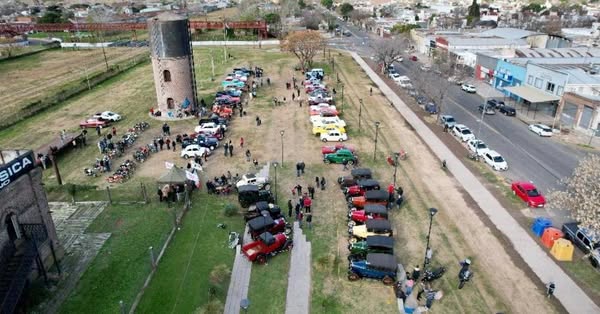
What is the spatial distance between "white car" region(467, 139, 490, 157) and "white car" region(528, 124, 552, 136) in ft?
Result: 25.1

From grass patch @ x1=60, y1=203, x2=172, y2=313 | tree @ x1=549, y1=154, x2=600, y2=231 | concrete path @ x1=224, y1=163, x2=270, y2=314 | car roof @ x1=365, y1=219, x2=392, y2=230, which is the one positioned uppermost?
tree @ x1=549, y1=154, x2=600, y2=231

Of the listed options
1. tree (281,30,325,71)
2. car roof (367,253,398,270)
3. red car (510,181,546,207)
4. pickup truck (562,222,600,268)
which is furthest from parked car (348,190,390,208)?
tree (281,30,325,71)

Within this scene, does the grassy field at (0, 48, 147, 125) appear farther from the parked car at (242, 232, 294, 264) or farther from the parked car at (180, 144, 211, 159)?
the parked car at (242, 232, 294, 264)

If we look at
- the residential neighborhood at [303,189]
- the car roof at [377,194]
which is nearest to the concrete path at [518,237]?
the residential neighborhood at [303,189]

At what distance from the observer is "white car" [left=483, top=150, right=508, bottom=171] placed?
105 ft

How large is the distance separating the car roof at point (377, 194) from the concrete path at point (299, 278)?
16.6ft

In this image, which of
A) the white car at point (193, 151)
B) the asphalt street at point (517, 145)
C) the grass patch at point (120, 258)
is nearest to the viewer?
the grass patch at point (120, 258)

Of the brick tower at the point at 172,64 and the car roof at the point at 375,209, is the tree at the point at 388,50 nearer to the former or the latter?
the brick tower at the point at 172,64

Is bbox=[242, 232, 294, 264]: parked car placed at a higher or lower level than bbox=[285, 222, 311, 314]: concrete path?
higher

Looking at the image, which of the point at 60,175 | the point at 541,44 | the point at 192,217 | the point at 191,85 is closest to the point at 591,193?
the point at 192,217

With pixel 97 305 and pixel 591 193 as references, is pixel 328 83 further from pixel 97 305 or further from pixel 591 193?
pixel 97 305

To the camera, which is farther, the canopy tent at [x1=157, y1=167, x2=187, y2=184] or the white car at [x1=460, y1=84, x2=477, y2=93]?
the white car at [x1=460, y1=84, x2=477, y2=93]

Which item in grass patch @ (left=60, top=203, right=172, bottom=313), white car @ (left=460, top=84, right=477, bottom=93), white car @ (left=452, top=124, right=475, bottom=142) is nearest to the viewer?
grass patch @ (left=60, top=203, right=172, bottom=313)

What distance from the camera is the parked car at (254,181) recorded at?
29228 mm
